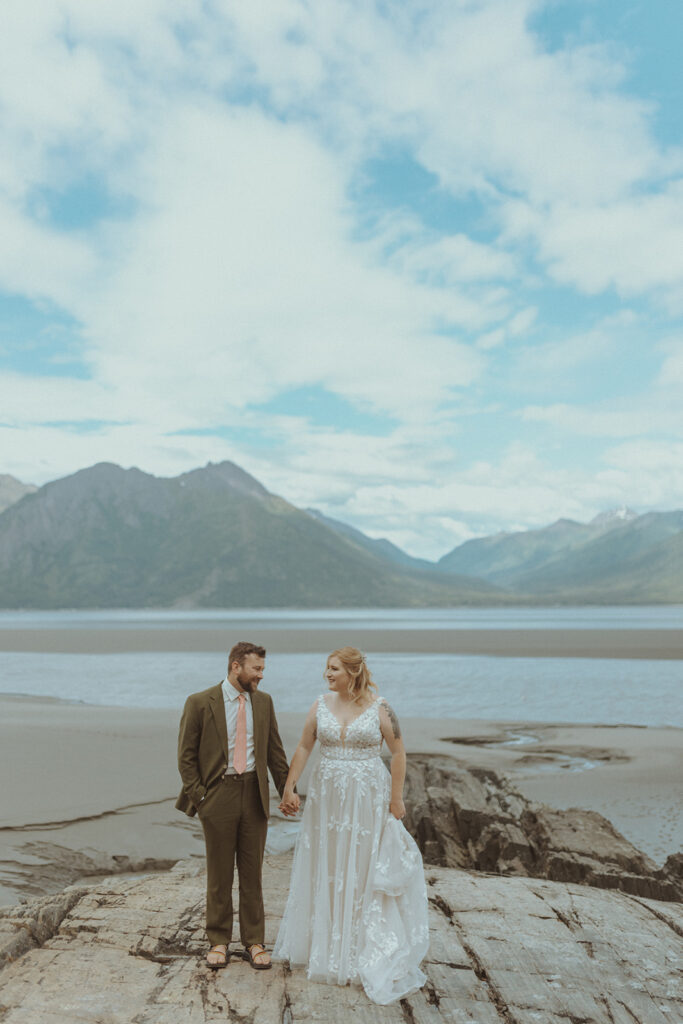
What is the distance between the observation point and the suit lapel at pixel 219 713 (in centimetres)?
545

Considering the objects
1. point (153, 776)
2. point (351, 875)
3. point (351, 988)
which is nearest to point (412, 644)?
point (153, 776)

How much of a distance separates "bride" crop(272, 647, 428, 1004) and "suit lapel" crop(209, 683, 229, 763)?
1.65 ft

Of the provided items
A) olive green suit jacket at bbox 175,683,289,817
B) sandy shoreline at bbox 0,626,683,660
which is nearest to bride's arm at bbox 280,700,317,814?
olive green suit jacket at bbox 175,683,289,817

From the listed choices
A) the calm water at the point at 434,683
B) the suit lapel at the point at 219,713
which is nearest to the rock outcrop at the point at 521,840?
the suit lapel at the point at 219,713

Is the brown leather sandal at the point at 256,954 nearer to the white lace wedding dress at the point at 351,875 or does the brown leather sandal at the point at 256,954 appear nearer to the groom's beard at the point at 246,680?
the white lace wedding dress at the point at 351,875

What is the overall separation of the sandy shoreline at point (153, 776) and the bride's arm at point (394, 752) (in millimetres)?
5123

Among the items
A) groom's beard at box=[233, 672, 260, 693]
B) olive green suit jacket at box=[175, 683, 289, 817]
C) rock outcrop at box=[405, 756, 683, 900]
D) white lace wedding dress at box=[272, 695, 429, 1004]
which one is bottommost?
rock outcrop at box=[405, 756, 683, 900]

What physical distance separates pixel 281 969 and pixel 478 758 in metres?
11.0

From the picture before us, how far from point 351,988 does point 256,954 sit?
66 centimetres

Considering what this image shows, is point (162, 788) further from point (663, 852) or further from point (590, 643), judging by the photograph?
point (590, 643)

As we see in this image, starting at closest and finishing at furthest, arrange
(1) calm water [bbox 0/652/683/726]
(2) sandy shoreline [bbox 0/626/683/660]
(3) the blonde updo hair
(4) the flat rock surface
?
(4) the flat rock surface
(3) the blonde updo hair
(1) calm water [bbox 0/652/683/726]
(2) sandy shoreline [bbox 0/626/683/660]

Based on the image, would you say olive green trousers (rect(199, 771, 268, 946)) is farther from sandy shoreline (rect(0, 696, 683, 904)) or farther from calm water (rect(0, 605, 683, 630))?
calm water (rect(0, 605, 683, 630))

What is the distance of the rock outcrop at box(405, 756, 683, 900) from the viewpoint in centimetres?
813

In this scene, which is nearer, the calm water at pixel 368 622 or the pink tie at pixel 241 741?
the pink tie at pixel 241 741
